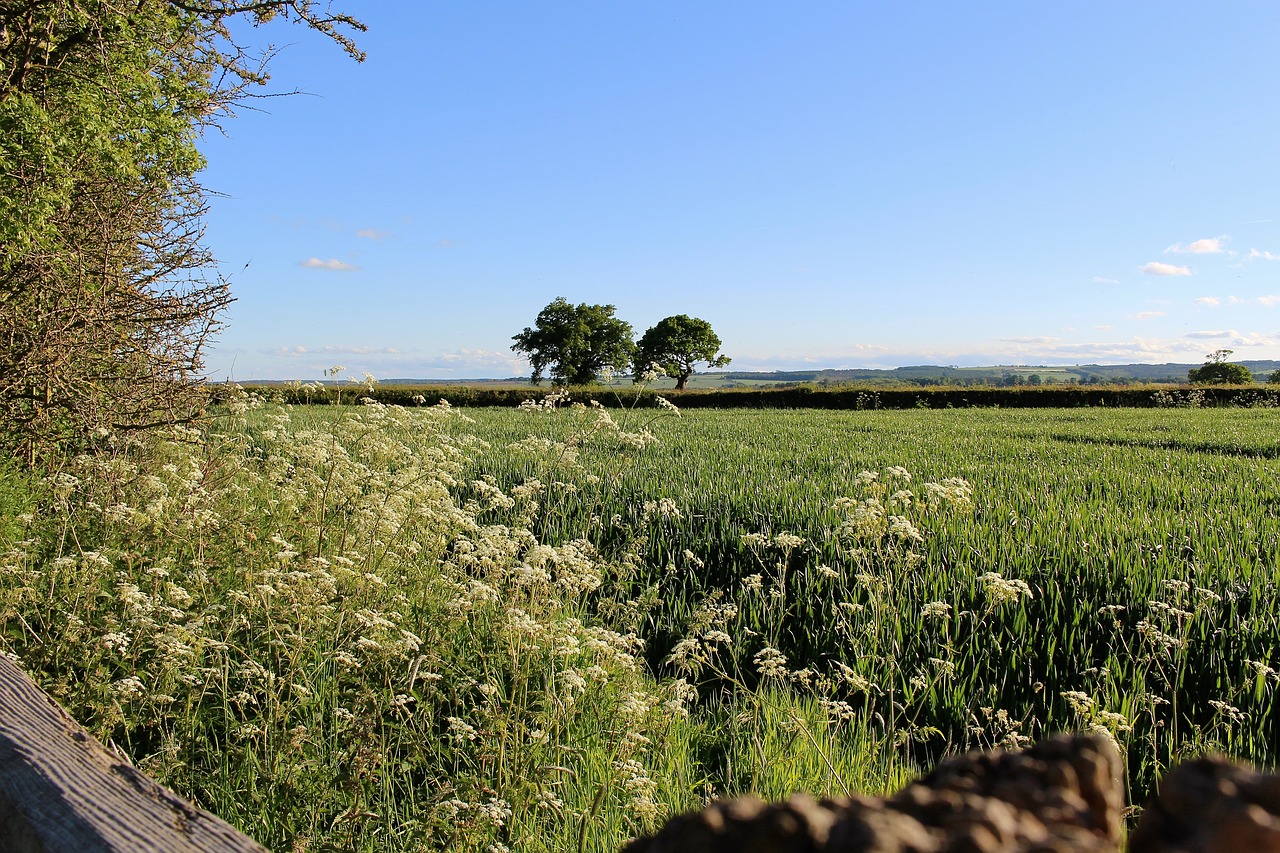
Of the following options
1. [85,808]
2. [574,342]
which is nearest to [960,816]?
[85,808]

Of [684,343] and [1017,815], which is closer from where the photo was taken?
[1017,815]

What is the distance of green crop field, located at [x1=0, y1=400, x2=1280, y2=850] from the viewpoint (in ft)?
10.6

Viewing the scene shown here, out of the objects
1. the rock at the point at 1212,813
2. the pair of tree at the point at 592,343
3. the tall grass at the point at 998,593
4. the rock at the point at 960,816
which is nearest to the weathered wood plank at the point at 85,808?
the rock at the point at 960,816

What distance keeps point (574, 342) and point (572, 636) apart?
3361 inches

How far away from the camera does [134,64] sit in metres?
7.46

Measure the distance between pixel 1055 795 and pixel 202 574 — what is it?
4162 mm

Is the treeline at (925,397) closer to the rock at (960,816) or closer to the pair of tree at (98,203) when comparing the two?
the pair of tree at (98,203)

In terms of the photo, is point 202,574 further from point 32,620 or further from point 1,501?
point 1,501

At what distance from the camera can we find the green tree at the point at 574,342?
8900 cm

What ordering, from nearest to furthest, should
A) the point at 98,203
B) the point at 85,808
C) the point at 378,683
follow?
1. the point at 85,808
2. the point at 378,683
3. the point at 98,203

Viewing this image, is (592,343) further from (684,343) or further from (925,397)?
(925,397)

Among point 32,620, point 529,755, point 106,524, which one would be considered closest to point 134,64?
point 106,524

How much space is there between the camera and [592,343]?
91.8 metres

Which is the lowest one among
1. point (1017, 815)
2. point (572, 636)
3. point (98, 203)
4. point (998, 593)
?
point (572, 636)
